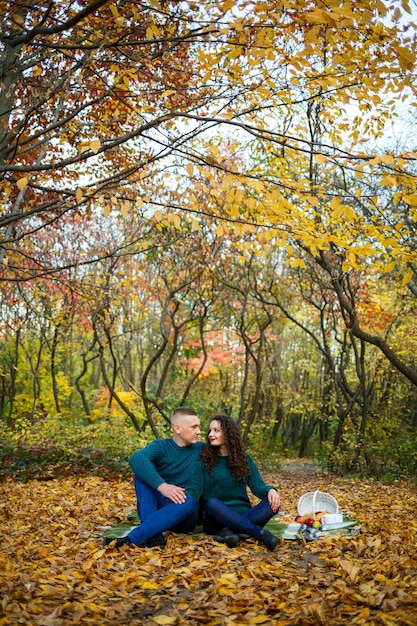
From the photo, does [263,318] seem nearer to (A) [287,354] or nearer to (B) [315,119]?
(A) [287,354]

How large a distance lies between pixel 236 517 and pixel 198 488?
1.26 ft

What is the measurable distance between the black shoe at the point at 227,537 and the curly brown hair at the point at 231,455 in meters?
0.43

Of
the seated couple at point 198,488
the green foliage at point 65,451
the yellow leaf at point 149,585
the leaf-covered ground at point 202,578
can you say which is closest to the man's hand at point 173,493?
the seated couple at point 198,488

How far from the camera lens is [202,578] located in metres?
3.46

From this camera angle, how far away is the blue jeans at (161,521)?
427 centimetres

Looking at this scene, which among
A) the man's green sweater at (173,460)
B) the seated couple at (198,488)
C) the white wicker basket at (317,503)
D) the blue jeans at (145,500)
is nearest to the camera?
the seated couple at (198,488)

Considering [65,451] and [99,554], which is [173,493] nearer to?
[99,554]

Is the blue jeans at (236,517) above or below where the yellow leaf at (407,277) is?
below

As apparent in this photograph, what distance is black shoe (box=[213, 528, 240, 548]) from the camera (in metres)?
4.27

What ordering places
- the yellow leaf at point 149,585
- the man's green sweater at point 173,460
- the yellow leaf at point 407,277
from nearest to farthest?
the yellow leaf at point 149,585 < the yellow leaf at point 407,277 < the man's green sweater at point 173,460

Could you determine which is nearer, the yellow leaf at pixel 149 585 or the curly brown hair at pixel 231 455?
the yellow leaf at pixel 149 585

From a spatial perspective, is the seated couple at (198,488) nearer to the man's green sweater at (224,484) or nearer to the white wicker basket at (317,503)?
the man's green sweater at (224,484)

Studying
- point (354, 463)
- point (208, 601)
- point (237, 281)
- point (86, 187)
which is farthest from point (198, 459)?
point (237, 281)

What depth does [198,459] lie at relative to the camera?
15.6 feet
